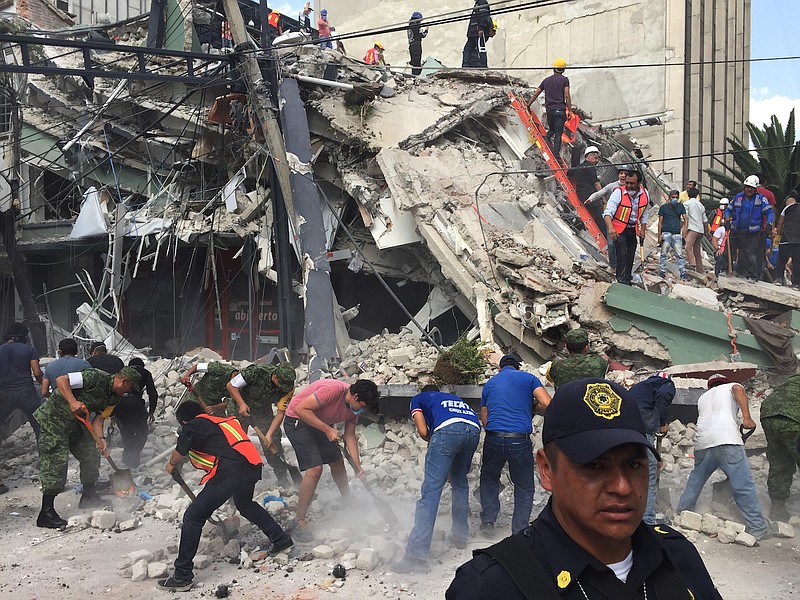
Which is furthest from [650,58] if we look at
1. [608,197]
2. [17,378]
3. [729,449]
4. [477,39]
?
[17,378]

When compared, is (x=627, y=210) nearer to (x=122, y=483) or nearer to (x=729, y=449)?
(x=729, y=449)

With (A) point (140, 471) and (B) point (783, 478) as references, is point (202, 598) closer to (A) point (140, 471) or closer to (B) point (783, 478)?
(A) point (140, 471)

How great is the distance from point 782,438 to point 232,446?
410 cm

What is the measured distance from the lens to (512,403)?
17.7ft

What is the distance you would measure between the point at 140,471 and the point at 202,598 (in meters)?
3.52

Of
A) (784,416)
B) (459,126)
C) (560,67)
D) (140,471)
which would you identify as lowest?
(140,471)

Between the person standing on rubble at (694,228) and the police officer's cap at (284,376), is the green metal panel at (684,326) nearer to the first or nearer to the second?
the person standing on rubble at (694,228)

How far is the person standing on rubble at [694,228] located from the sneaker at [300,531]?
7550 millimetres

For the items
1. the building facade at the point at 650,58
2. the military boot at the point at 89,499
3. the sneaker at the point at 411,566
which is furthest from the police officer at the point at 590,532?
the building facade at the point at 650,58

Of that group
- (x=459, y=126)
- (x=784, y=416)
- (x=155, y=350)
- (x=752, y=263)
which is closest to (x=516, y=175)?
(x=459, y=126)

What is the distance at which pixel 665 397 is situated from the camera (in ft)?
17.6

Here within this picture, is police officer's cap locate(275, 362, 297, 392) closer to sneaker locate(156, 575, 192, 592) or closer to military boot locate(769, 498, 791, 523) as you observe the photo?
sneaker locate(156, 575, 192, 592)

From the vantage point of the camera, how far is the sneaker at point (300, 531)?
570 centimetres

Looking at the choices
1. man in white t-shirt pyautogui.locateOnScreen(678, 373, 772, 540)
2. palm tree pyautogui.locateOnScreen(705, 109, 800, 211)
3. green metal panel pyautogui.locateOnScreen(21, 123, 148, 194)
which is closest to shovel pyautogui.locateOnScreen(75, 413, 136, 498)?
man in white t-shirt pyautogui.locateOnScreen(678, 373, 772, 540)
